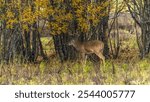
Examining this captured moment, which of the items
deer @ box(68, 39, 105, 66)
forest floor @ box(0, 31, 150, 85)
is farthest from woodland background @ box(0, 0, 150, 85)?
deer @ box(68, 39, 105, 66)

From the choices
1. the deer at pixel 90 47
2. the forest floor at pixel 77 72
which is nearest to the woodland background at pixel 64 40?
the forest floor at pixel 77 72

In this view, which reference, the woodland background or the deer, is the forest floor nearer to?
the woodland background

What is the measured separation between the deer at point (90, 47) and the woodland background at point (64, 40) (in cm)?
41

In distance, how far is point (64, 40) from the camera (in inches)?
1038

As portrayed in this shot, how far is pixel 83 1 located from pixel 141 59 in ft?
10.8

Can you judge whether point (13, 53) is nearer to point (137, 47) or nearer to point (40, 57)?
point (40, 57)

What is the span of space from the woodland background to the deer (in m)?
0.41

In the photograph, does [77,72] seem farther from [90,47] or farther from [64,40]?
[64,40]

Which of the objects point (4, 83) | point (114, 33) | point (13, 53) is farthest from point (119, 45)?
point (4, 83)

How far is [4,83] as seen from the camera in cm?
2234

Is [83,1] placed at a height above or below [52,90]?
above

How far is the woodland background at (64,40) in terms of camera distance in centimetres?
2302

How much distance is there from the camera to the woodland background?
23016 millimetres

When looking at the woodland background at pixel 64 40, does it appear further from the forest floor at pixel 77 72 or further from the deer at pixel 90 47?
the deer at pixel 90 47
